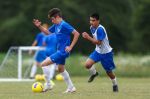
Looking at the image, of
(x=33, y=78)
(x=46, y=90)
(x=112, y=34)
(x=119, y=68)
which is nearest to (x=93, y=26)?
(x=46, y=90)

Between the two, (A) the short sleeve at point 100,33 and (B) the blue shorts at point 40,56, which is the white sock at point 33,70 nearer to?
(B) the blue shorts at point 40,56

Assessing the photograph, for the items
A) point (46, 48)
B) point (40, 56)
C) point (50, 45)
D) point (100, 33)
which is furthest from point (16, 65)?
point (100, 33)

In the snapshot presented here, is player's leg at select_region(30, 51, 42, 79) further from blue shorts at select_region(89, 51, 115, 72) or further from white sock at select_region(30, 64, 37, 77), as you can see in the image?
blue shorts at select_region(89, 51, 115, 72)

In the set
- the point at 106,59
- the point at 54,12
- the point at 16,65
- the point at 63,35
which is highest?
the point at 54,12

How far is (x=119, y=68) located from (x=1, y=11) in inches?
1405

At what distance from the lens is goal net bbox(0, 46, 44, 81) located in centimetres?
3291

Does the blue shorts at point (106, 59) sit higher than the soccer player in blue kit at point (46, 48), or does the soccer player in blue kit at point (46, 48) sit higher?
the soccer player in blue kit at point (46, 48)

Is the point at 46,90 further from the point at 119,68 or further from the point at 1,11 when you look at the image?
the point at 1,11

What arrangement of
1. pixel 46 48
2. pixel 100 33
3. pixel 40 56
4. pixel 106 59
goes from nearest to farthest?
pixel 100 33
pixel 106 59
pixel 46 48
pixel 40 56

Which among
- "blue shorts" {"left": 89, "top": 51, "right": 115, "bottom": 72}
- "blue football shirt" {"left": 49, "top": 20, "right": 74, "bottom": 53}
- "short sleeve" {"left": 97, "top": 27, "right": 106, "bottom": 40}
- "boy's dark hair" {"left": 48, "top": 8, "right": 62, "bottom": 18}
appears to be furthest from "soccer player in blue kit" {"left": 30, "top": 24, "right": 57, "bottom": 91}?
"short sleeve" {"left": 97, "top": 27, "right": 106, "bottom": 40}

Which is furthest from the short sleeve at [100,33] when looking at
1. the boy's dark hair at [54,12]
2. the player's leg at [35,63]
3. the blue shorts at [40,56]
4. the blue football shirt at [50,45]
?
the player's leg at [35,63]

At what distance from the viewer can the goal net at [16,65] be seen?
108 feet

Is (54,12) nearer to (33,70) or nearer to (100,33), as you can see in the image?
(100,33)

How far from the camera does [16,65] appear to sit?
33.8m
